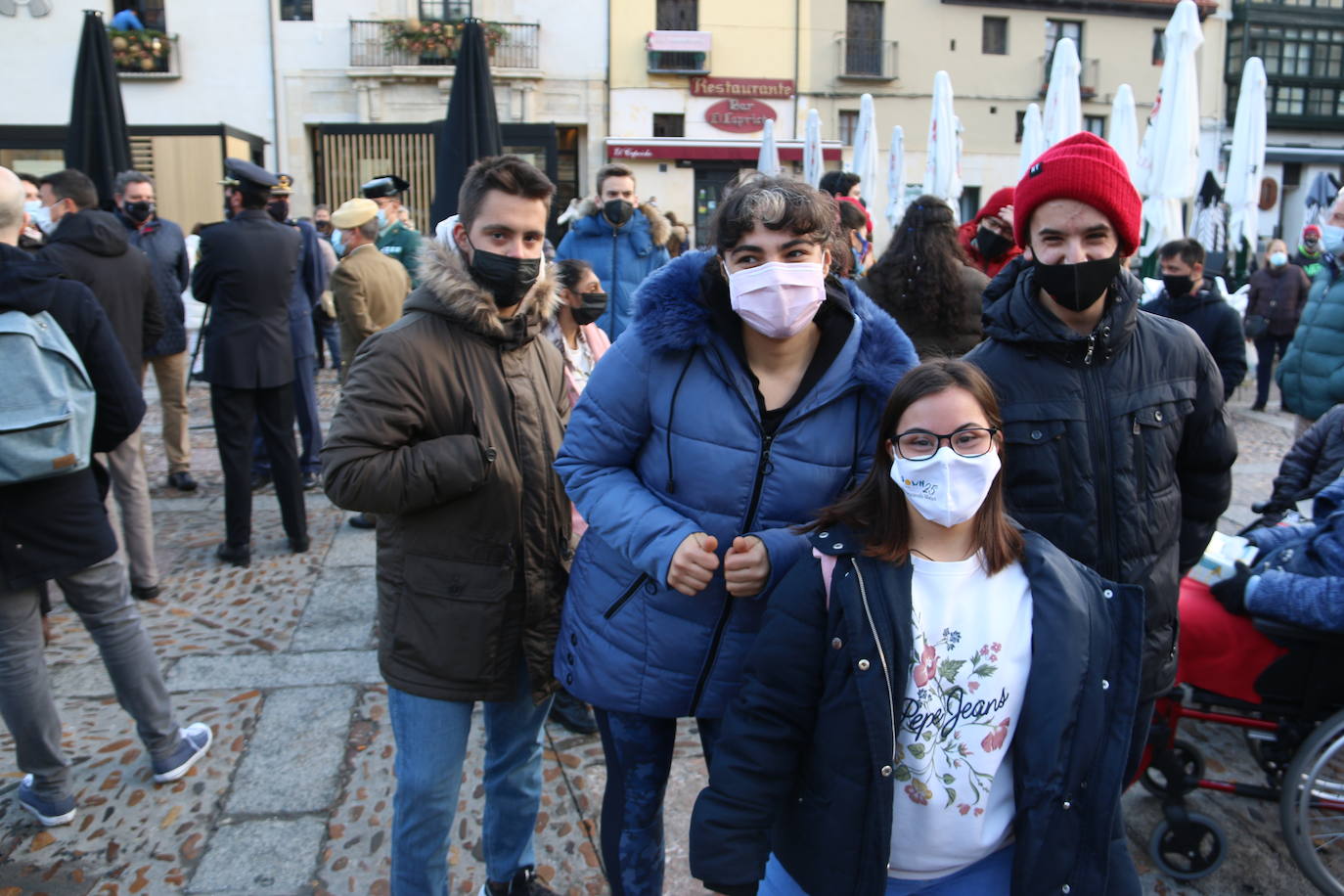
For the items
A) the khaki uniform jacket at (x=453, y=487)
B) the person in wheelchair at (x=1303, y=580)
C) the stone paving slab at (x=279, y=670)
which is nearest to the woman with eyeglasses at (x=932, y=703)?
the khaki uniform jacket at (x=453, y=487)

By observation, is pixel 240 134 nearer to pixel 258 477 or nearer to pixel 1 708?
pixel 258 477

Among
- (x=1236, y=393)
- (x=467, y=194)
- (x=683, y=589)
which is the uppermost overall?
(x=467, y=194)

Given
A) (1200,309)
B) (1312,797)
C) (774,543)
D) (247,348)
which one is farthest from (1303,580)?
(247,348)

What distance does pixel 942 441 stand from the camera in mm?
1880

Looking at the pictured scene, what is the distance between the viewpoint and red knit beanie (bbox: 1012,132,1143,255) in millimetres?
2236

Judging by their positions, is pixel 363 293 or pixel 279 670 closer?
pixel 279 670

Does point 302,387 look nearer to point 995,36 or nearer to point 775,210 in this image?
point 775,210

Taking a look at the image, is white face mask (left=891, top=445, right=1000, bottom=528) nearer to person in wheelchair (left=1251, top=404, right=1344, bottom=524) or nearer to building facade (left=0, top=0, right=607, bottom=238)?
person in wheelchair (left=1251, top=404, right=1344, bottom=524)

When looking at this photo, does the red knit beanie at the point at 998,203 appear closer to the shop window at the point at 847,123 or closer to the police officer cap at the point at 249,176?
the police officer cap at the point at 249,176

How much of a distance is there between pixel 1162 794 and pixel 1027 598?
1810mm

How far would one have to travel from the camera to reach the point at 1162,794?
3.24 metres

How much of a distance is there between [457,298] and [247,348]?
3.69m

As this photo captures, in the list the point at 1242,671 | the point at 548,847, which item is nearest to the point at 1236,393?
the point at 1242,671

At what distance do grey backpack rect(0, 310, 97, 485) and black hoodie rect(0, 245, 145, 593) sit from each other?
0.21ft
